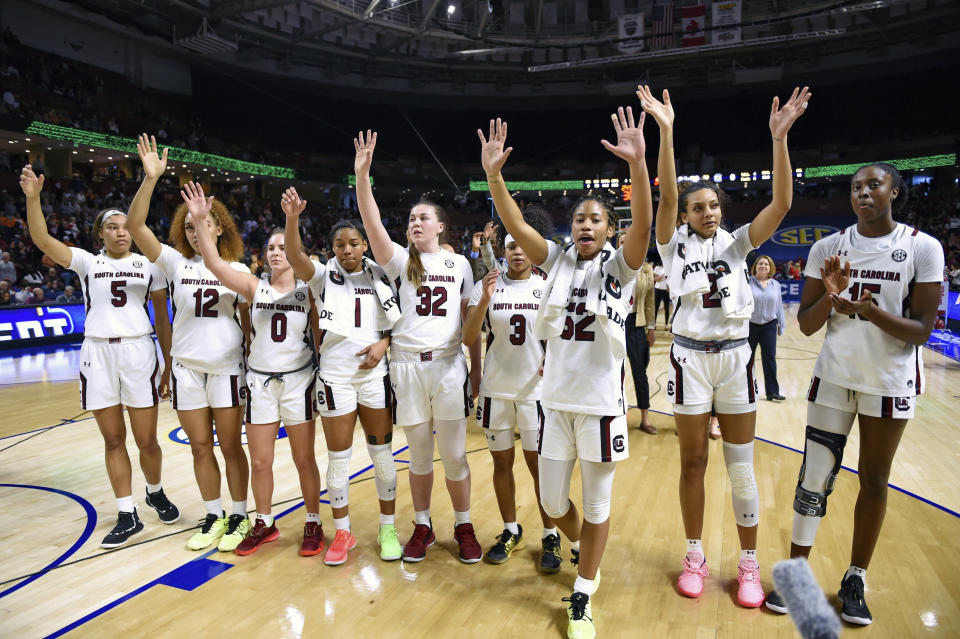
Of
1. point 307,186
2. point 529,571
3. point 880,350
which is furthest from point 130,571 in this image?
point 307,186

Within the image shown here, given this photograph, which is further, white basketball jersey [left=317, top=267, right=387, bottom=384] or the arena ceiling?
the arena ceiling

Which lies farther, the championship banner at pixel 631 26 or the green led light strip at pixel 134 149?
the championship banner at pixel 631 26

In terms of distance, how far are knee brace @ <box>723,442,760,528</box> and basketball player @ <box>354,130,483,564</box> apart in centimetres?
146

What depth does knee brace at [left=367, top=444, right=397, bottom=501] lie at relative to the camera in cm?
371

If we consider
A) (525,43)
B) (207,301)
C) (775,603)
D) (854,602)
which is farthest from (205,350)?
(525,43)

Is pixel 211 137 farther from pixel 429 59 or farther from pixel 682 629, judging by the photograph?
pixel 682 629

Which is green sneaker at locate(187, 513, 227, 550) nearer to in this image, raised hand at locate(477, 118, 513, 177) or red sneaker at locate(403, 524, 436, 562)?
red sneaker at locate(403, 524, 436, 562)

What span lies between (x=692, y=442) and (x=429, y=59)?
2573 centimetres

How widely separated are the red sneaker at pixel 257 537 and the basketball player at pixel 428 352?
2.94 ft

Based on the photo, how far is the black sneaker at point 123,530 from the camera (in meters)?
3.88

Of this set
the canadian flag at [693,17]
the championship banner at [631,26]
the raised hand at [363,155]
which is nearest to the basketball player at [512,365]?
the raised hand at [363,155]

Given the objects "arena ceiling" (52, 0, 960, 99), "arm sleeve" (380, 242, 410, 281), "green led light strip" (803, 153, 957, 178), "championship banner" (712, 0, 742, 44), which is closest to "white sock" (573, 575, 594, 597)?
"arm sleeve" (380, 242, 410, 281)

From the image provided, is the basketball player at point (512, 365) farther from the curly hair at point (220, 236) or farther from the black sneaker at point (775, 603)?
the curly hair at point (220, 236)

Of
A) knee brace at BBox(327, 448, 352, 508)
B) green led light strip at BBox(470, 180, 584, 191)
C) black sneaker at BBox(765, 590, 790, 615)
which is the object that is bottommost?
black sneaker at BBox(765, 590, 790, 615)
